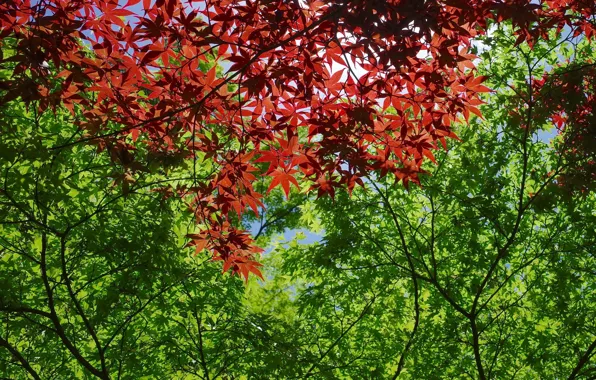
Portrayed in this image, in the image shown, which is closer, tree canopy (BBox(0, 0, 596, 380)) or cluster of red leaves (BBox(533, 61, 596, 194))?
tree canopy (BBox(0, 0, 596, 380))

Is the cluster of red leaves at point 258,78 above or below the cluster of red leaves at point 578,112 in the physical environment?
below

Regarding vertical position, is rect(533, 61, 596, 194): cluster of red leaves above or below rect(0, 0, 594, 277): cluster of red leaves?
above

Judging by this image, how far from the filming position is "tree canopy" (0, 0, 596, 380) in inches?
95.3

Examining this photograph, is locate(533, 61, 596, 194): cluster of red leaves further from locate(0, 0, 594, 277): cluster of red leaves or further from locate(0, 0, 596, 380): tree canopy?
locate(0, 0, 594, 277): cluster of red leaves

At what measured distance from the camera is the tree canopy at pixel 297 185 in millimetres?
2420

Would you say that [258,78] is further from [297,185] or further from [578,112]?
[578,112]

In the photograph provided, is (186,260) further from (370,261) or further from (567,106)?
(567,106)

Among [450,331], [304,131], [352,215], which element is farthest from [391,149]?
[304,131]

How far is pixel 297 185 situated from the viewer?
8.64 ft

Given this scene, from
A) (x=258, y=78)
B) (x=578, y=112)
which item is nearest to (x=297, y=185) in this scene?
(x=258, y=78)

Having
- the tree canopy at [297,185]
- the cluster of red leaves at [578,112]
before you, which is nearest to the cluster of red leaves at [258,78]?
the tree canopy at [297,185]

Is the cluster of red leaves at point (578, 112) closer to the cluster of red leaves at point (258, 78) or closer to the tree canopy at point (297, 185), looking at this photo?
the tree canopy at point (297, 185)

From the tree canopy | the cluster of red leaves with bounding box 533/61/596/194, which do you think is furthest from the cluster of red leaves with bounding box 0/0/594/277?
the cluster of red leaves with bounding box 533/61/596/194

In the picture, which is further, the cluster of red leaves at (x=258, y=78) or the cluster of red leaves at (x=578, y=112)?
the cluster of red leaves at (x=578, y=112)
